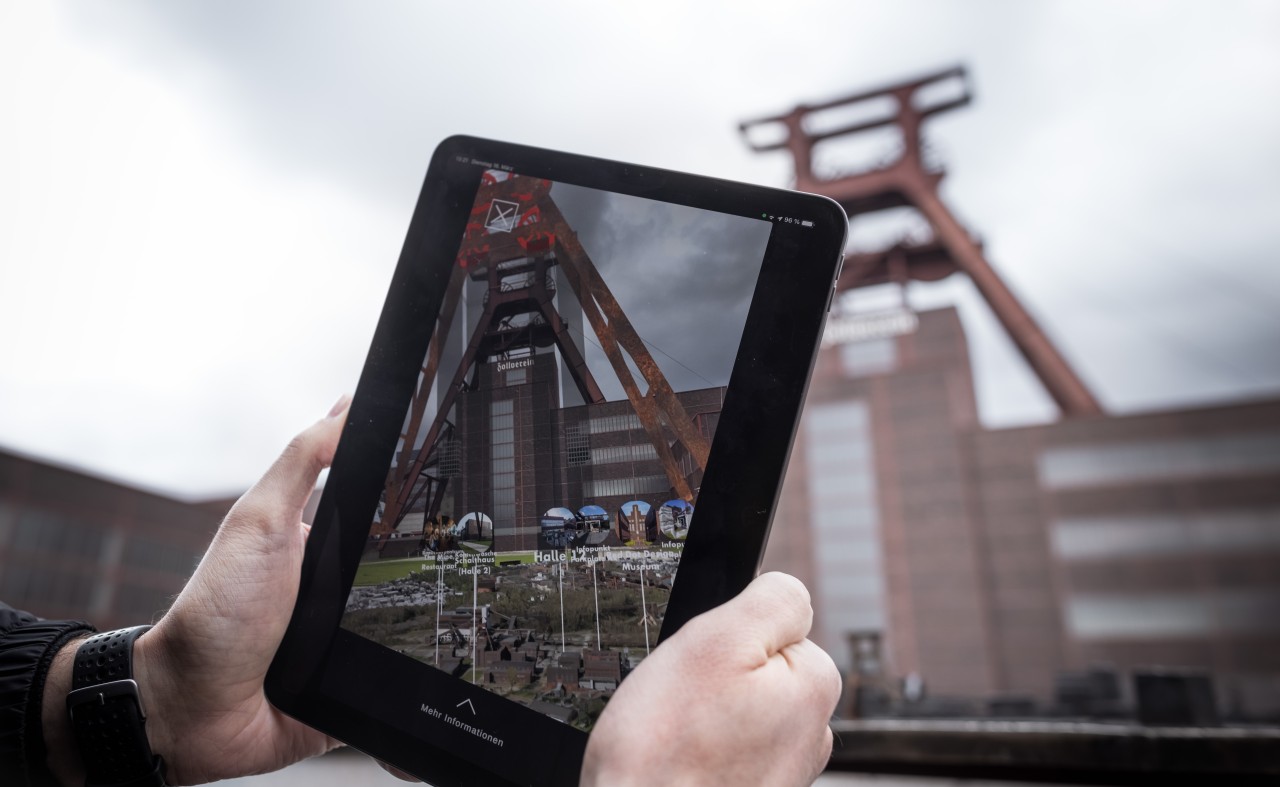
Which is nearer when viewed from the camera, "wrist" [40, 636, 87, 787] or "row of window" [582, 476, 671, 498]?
"row of window" [582, 476, 671, 498]

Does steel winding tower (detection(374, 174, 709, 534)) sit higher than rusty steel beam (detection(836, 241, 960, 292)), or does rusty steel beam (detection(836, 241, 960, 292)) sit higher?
rusty steel beam (detection(836, 241, 960, 292))

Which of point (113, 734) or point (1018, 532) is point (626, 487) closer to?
point (113, 734)

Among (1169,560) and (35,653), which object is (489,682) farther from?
(1169,560)

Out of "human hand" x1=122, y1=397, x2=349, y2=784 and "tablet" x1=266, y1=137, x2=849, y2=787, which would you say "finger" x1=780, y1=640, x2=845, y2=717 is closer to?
"tablet" x1=266, y1=137, x2=849, y2=787

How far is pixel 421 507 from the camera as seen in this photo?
22.9 inches

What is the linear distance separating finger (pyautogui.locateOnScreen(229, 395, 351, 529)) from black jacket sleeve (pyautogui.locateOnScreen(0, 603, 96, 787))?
242mm

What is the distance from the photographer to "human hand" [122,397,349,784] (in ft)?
2.31

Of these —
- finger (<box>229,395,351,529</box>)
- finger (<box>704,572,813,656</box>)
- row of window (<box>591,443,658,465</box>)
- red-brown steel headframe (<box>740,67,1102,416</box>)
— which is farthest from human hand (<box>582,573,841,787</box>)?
red-brown steel headframe (<box>740,67,1102,416</box>)

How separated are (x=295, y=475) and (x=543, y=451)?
318 millimetres

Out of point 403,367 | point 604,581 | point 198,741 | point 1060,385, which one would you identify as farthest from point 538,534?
point 1060,385

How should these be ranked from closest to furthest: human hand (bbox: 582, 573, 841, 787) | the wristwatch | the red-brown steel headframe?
human hand (bbox: 582, 573, 841, 787) → the wristwatch → the red-brown steel headframe

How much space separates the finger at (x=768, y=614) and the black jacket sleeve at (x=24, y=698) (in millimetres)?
713

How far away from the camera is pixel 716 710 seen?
0.44m

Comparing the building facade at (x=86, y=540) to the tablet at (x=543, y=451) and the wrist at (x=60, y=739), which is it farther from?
the tablet at (x=543, y=451)
